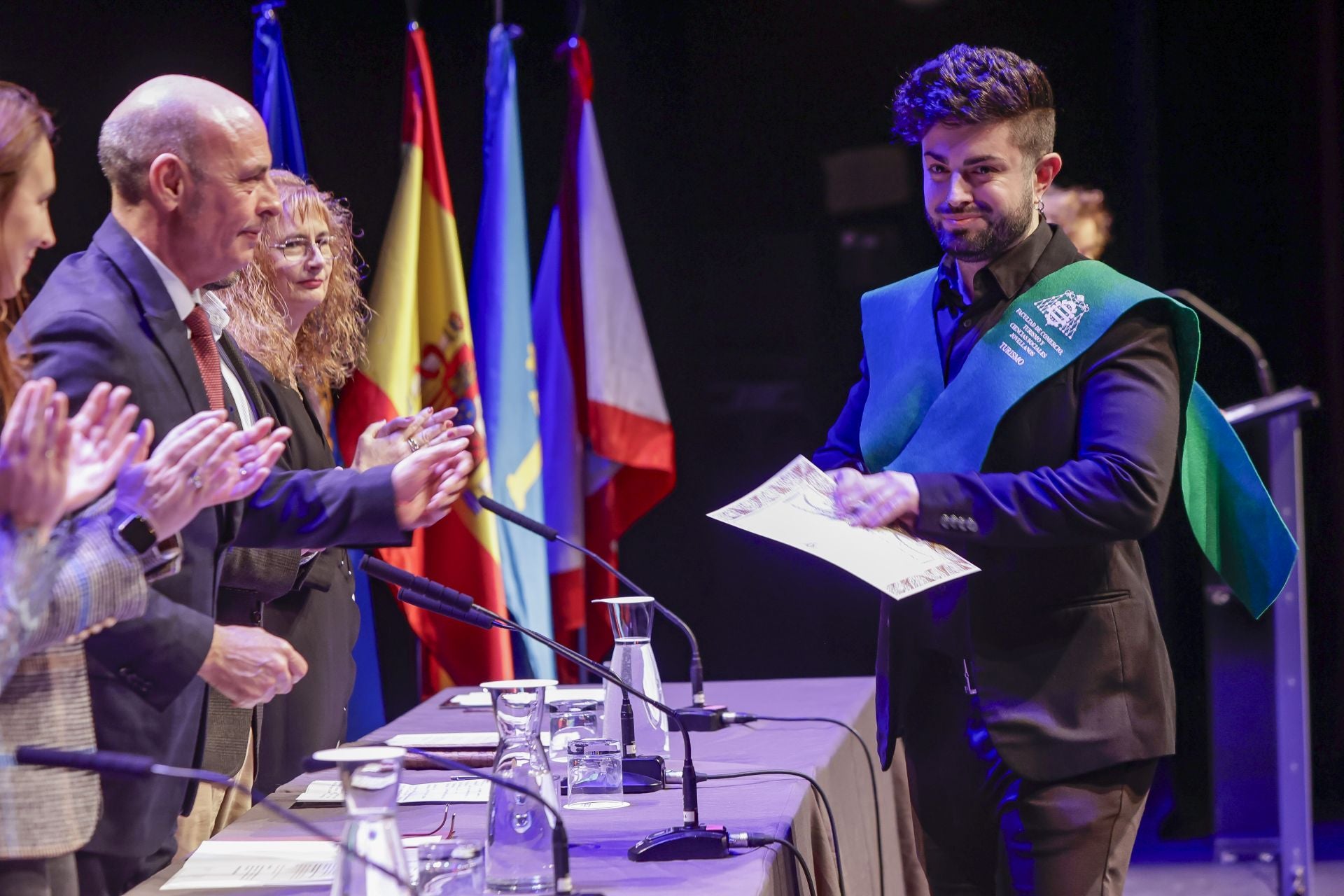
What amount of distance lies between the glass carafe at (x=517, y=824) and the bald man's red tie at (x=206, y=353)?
0.88 m

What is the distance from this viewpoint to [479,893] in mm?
1414

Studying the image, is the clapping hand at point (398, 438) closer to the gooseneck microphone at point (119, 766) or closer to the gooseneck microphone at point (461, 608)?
the gooseneck microphone at point (461, 608)

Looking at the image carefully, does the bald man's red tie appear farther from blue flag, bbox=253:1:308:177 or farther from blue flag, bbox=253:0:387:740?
blue flag, bbox=253:1:308:177

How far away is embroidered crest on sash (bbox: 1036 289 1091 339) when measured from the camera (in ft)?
6.20

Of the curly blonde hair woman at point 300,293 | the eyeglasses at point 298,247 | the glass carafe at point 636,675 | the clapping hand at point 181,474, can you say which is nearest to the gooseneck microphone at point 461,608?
the glass carafe at point 636,675

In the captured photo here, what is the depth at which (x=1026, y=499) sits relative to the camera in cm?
181

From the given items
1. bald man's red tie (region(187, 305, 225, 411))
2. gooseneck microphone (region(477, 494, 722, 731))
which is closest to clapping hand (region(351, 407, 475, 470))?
gooseneck microphone (region(477, 494, 722, 731))

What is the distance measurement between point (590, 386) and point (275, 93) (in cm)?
123

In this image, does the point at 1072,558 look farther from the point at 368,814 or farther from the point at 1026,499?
the point at 368,814

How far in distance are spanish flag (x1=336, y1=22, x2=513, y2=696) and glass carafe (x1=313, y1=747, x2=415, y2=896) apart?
8.23ft

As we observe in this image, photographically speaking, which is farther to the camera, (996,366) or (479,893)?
(996,366)

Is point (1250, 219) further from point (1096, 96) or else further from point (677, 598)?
point (677, 598)

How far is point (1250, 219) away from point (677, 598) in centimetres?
221

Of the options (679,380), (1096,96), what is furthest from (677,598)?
(1096,96)
